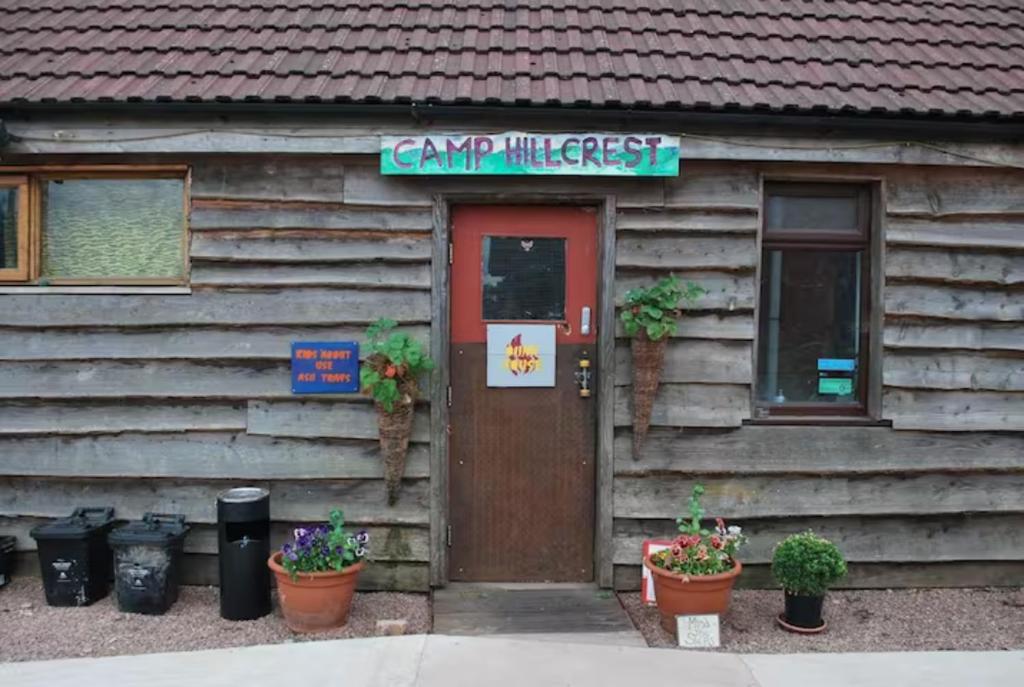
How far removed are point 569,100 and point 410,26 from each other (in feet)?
4.82

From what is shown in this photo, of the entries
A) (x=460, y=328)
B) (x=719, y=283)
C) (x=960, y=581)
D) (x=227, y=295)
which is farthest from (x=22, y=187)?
(x=960, y=581)

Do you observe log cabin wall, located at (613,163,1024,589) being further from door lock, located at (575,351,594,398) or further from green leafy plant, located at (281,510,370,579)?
green leafy plant, located at (281,510,370,579)

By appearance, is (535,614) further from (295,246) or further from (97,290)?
(97,290)

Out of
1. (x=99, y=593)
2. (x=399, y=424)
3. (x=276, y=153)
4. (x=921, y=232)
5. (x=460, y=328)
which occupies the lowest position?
(x=99, y=593)

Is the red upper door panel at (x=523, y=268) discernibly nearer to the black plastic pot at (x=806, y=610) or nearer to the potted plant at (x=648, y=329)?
the potted plant at (x=648, y=329)

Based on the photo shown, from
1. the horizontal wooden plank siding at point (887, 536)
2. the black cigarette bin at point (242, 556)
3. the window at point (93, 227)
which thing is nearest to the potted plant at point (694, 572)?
the horizontal wooden plank siding at point (887, 536)

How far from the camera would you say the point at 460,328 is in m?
5.32

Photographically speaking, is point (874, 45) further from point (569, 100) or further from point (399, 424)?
point (399, 424)

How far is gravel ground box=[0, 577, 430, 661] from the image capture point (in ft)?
14.6

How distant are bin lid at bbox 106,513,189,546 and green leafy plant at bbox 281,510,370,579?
742mm

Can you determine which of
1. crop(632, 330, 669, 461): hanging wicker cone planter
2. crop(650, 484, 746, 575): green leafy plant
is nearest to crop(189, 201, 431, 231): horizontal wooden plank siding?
crop(632, 330, 669, 461): hanging wicker cone planter

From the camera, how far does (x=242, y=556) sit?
478 cm

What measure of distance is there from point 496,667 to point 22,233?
395cm

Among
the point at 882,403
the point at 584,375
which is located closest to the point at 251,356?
the point at 584,375
